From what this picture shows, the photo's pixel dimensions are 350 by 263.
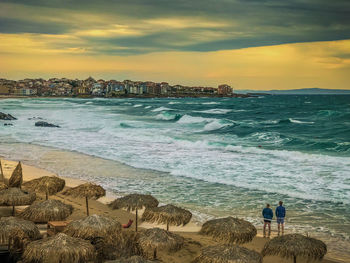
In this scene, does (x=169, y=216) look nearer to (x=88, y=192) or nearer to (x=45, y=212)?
(x=45, y=212)

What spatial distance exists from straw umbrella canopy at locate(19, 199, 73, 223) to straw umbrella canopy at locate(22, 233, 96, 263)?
2.73 metres

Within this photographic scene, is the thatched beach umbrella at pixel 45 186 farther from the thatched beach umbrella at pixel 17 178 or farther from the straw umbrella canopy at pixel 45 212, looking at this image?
the straw umbrella canopy at pixel 45 212

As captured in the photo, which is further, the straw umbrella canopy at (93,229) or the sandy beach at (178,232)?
the sandy beach at (178,232)

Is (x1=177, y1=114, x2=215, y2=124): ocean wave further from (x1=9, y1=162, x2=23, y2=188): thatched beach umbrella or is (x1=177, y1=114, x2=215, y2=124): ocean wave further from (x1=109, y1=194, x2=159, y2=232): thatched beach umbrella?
(x1=109, y1=194, x2=159, y2=232): thatched beach umbrella

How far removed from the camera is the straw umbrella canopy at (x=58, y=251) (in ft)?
30.5

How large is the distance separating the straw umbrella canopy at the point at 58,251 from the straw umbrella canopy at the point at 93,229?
0.91 meters

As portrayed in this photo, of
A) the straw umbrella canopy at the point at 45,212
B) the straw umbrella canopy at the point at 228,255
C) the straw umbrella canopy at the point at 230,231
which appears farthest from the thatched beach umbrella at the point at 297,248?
the straw umbrella canopy at the point at 45,212

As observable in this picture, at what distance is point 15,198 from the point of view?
1360 cm

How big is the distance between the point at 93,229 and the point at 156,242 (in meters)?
1.71

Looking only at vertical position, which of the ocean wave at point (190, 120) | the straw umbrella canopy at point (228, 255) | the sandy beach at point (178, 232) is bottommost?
the sandy beach at point (178, 232)

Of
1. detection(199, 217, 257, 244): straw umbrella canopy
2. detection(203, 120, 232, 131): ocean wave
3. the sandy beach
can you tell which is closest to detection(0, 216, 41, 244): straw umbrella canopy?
the sandy beach

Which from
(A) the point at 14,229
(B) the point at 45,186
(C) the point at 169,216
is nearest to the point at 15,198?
(B) the point at 45,186

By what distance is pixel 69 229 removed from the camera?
430 inches

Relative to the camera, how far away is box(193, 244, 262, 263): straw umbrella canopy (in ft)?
30.2
